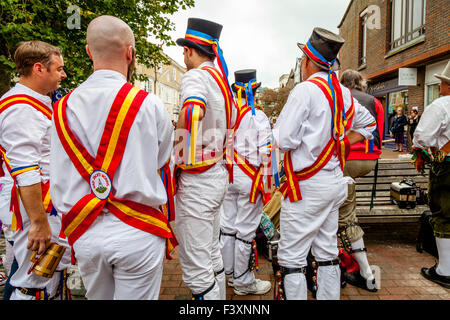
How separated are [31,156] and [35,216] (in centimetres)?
37

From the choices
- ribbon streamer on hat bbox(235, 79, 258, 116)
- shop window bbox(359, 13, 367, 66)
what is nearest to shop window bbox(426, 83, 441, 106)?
shop window bbox(359, 13, 367, 66)

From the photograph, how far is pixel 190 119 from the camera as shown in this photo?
206 centimetres

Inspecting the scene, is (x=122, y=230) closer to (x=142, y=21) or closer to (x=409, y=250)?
(x=409, y=250)

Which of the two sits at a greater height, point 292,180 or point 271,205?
point 292,180

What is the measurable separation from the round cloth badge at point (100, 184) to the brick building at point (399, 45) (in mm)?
12619

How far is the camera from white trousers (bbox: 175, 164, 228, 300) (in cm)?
220

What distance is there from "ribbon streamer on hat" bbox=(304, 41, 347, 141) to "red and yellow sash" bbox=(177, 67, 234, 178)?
0.75m

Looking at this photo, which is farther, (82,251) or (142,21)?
(142,21)

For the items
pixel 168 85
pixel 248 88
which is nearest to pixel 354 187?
pixel 248 88

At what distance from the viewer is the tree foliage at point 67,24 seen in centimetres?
568

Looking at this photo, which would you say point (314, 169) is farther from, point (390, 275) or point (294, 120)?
point (390, 275)

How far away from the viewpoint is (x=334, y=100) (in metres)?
2.44
